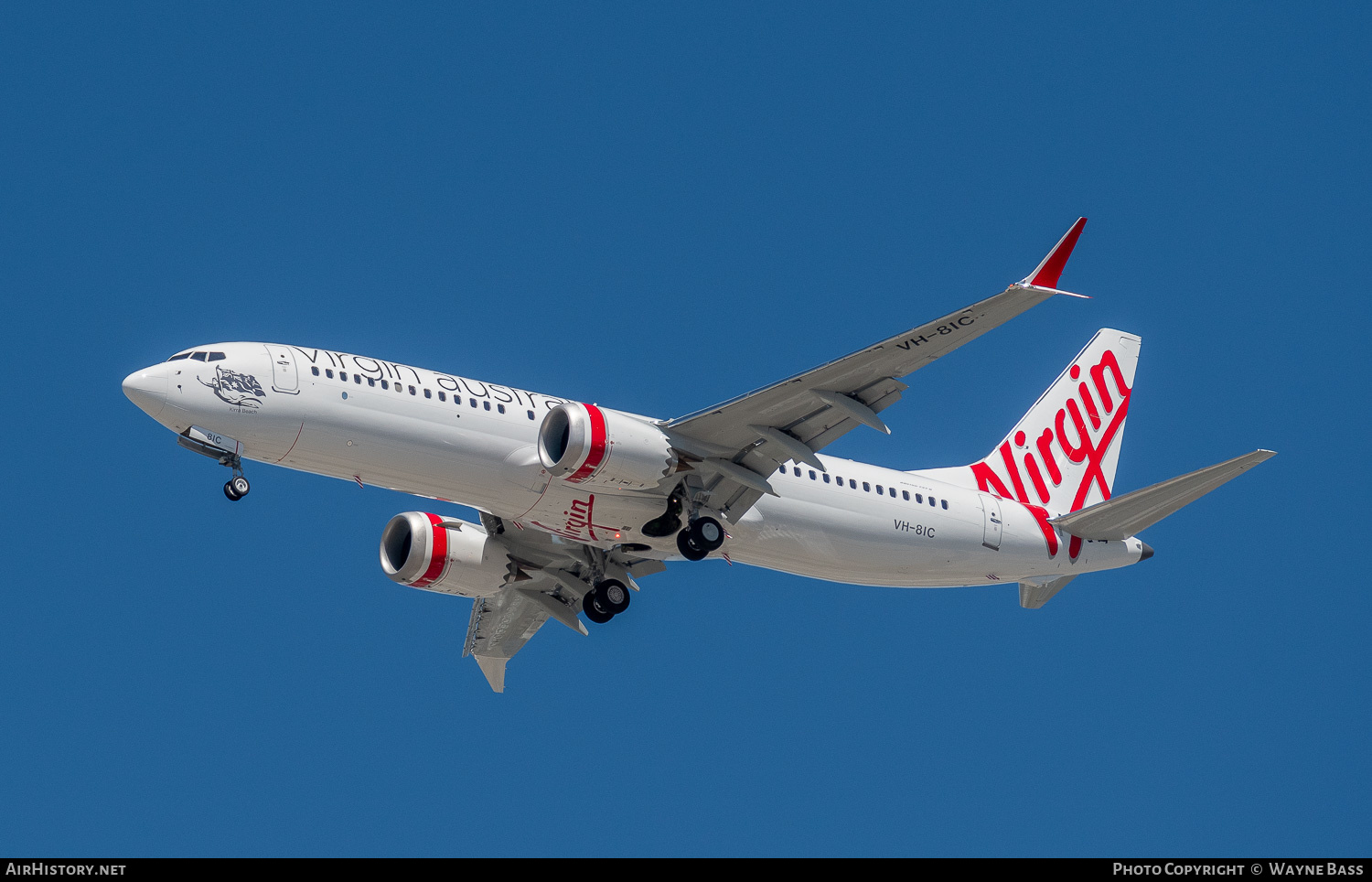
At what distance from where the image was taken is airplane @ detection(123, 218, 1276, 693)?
31281 mm

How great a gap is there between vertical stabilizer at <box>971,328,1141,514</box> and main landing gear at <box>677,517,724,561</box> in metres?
9.65

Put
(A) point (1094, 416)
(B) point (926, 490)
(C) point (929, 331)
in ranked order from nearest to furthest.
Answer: (C) point (929, 331)
(B) point (926, 490)
(A) point (1094, 416)

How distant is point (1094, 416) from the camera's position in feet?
146

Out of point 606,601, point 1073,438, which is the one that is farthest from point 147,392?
point 1073,438

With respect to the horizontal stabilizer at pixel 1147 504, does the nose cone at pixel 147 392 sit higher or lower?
lower

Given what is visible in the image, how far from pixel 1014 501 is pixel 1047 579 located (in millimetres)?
2134

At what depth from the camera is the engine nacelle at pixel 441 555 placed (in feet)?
125

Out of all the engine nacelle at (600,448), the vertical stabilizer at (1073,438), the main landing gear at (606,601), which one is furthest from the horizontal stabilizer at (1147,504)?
the engine nacelle at (600,448)

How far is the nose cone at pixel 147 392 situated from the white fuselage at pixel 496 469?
1.0 inches

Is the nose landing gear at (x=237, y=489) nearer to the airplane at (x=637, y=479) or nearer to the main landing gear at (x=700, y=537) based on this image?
the airplane at (x=637, y=479)

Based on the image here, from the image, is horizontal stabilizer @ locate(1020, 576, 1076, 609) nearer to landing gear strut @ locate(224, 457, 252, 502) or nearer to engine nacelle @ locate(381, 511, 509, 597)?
engine nacelle @ locate(381, 511, 509, 597)

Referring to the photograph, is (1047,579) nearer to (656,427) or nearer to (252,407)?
(656,427)
